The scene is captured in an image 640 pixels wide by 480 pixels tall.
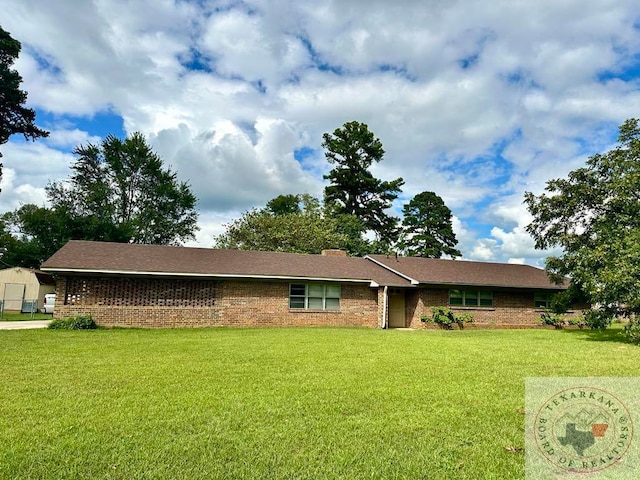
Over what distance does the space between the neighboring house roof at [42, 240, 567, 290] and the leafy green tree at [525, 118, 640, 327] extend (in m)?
3.57

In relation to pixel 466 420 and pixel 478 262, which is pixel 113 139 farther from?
pixel 466 420

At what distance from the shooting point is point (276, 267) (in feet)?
63.7

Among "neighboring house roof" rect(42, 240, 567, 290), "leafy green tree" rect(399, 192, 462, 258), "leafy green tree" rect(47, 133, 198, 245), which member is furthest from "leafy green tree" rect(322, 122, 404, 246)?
"neighboring house roof" rect(42, 240, 567, 290)

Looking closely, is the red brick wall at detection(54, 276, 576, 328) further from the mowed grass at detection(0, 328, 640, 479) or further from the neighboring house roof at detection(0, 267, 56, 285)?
the neighboring house roof at detection(0, 267, 56, 285)

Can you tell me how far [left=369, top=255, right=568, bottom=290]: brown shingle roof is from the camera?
2000 cm

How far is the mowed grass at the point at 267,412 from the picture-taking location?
12.0ft

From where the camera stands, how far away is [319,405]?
216 inches

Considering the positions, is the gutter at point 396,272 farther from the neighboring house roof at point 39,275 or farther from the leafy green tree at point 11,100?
the leafy green tree at point 11,100

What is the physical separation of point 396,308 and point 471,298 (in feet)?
12.0

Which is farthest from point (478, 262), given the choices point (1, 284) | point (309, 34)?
point (1, 284)

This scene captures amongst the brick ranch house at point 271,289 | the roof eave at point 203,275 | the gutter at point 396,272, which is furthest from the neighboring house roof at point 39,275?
the gutter at point 396,272

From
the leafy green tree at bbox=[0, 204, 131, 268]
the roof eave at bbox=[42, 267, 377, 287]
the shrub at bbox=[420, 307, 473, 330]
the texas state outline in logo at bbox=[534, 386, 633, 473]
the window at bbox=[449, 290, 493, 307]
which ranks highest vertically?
the leafy green tree at bbox=[0, 204, 131, 268]

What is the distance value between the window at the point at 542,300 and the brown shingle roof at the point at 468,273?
1.84 feet

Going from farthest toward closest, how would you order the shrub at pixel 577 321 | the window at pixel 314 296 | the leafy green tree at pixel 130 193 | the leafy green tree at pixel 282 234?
the leafy green tree at pixel 130 193 < the leafy green tree at pixel 282 234 < the shrub at pixel 577 321 < the window at pixel 314 296
